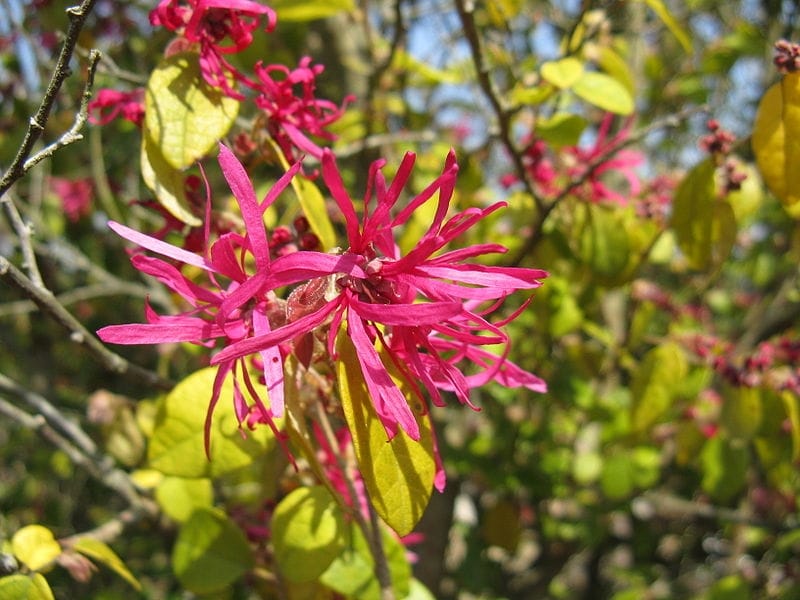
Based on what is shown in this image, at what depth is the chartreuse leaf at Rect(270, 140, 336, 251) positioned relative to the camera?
763mm

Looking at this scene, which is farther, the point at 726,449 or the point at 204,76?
the point at 726,449

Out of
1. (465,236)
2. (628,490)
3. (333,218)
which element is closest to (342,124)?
(465,236)

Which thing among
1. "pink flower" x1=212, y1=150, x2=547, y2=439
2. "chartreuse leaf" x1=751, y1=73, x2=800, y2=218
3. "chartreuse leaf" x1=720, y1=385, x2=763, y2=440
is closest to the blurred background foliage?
"chartreuse leaf" x1=720, y1=385, x2=763, y2=440

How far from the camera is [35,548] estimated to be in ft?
2.87

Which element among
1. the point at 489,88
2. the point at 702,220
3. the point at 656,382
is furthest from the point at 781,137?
the point at 656,382

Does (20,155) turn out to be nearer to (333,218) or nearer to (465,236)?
(333,218)

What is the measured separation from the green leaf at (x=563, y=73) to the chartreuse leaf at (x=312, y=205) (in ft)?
1.51

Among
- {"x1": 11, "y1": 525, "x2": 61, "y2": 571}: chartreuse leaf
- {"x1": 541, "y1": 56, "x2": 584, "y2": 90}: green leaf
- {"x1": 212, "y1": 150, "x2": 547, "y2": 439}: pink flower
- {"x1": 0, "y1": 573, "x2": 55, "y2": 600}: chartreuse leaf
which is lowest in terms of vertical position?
{"x1": 11, "y1": 525, "x2": 61, "y2": 571}: chartreuse leaf

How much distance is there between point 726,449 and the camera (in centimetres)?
167

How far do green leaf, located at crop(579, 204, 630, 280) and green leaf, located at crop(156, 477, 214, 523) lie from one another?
2.46ft

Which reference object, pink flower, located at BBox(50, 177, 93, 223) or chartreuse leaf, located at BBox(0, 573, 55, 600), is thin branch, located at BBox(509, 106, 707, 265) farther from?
pink flower, located at BBox(50, 177, 93, 223)

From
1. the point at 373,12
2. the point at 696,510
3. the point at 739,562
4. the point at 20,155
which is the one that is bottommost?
the point at 739,562

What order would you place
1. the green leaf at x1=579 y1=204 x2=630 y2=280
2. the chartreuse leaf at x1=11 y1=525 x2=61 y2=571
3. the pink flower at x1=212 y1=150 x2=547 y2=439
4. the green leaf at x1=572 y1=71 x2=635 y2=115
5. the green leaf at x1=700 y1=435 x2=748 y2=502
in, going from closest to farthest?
the pink flower at x1=212 y1=150 x2=547 y2=439 → the chartreuse leaf at x1=11 y1=525 x2=61 y2=571 → the green leaf at x1=572 y1=71 x2=635 y2=115 → the green leaf at x1=579 y1=204 x2=630 y2=280 → the green leaf at x1=700 y1=435 x2=748 y2=502

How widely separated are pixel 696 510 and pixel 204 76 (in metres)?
1.89
